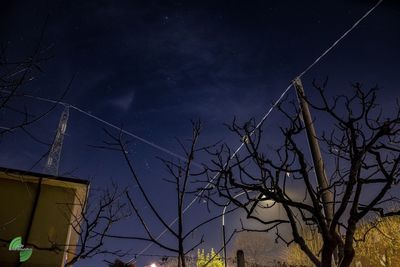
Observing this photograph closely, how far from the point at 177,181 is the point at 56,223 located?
1194 cm

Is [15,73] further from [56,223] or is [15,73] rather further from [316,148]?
[56,223]

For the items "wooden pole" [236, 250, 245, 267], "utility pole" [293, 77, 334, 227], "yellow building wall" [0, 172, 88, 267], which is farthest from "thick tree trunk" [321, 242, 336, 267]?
"yellow building wall" [0, 172, 88, 267]

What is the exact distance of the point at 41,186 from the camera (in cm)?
1416

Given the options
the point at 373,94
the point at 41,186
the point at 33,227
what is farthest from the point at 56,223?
the point at 373,94

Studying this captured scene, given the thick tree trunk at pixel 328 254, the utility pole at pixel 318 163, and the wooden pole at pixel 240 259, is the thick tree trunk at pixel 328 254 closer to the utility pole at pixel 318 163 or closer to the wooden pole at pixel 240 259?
the utility pole at pixel 318 163
